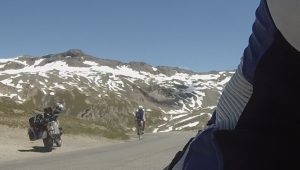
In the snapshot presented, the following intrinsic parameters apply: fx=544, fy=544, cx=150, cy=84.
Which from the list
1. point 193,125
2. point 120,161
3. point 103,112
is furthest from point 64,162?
point 103,112

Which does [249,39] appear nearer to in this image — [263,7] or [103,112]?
[263,7]

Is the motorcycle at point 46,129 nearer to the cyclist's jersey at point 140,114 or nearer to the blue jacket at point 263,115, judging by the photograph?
the cyclist's jersey at point 140,114

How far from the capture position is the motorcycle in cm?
2056

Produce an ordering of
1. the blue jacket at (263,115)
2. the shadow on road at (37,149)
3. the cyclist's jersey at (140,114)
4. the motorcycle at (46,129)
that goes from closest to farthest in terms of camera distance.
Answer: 1. the blue jacket at (263,115)
2. the shadow on road at (37,149)
3. the motorcycle at (46,129)
4. the cyclist's jersey at (140,114)

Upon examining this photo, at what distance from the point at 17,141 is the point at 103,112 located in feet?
580

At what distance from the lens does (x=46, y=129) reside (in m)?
20.8

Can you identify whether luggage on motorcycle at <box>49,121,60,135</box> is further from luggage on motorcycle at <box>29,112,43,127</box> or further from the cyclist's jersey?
the cyclist's jersey

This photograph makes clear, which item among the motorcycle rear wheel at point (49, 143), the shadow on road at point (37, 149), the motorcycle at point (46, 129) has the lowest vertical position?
the shadow on road at point (37, 149)

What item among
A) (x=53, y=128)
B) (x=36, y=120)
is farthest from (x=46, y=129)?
(x=36, y=120)

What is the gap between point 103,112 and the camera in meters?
199

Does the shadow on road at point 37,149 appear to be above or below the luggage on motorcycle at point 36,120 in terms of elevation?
below

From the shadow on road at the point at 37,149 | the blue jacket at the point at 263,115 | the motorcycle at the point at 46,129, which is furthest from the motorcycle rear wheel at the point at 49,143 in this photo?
the blue jacket at the point at 263,115

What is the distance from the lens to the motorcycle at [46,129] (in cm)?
2056

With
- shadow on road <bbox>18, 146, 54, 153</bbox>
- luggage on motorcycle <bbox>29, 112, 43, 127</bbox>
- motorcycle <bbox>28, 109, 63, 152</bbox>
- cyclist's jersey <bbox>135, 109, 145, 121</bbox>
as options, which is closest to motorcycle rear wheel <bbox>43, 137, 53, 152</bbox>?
motorcycle <bbox>28, 109, 63, 152</bbox>
